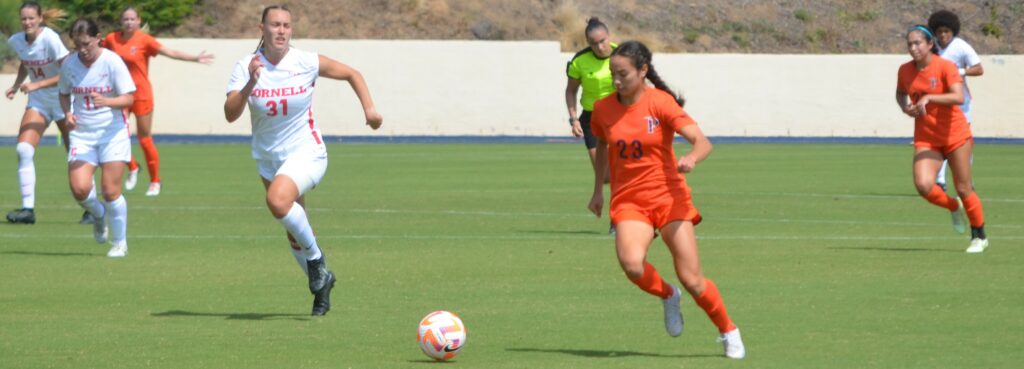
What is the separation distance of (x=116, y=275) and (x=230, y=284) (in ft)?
3.42

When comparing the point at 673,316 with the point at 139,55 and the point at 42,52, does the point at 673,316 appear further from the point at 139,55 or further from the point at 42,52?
the point at 139,55

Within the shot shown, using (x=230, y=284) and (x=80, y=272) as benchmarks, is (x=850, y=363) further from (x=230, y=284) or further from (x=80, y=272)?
(x=80, y=272)

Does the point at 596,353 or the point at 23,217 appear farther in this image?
the point at 23,217

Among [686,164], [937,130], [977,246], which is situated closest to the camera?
[686,164]

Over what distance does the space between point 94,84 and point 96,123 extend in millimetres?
332

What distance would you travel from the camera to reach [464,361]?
845 centimetres

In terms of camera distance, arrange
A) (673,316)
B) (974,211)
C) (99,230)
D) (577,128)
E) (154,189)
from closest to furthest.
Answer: (673,316) < (974,211) < (99,230) < (577,128) < (154,189)

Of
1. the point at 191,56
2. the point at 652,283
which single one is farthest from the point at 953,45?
the point at 652,283

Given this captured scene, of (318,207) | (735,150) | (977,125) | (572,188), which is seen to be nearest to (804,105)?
(977,125)

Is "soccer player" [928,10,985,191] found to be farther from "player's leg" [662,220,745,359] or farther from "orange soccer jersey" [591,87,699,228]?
"player's leg" [662,220,745,359]

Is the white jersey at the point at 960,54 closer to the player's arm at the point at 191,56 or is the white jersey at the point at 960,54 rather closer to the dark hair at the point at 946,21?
the dark hair at the point at 946,21

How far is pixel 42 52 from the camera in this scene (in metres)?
16.3

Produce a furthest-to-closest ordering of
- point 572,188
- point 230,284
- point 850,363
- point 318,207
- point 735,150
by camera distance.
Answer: point 735,150
point 572,188
point 318,207
point 230,284
point 850,363

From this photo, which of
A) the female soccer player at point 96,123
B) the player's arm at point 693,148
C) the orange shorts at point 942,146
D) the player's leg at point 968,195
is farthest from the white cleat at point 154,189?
the player's arm at point 693,148
